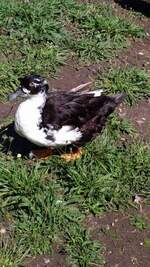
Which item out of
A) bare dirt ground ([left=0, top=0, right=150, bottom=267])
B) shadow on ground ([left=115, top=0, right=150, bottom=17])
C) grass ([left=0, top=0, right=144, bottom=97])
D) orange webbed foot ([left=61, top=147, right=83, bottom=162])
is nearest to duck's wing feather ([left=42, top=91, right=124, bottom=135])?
orange webbed foot ([left=61, top=147, right=83, bottom=162])

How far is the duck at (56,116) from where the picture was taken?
457 centimetres

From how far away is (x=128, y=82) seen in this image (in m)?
6.04

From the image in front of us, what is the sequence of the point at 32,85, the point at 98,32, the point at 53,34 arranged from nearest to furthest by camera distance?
1. the point at 32,85
2. the point at 53,34
3. the point at 98,32

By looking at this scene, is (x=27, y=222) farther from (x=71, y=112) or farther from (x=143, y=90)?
(x=143, y=90)

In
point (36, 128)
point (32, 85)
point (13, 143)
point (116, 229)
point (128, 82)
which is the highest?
point (32, 85)

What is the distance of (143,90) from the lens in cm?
604

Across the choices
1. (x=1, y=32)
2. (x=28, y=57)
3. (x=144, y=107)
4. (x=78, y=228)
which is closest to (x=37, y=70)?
(x=28, y=57)

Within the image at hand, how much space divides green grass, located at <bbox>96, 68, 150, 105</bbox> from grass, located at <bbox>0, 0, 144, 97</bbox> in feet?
1.29

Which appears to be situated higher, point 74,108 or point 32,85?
point 32,85

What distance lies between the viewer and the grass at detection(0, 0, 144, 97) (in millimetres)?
6223

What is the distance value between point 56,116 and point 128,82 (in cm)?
164

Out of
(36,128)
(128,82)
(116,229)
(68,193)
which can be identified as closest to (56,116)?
(36,128)

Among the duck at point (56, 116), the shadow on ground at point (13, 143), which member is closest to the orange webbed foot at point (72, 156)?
the duck at point (56, 116)

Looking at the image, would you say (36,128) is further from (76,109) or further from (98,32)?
(98,32)
